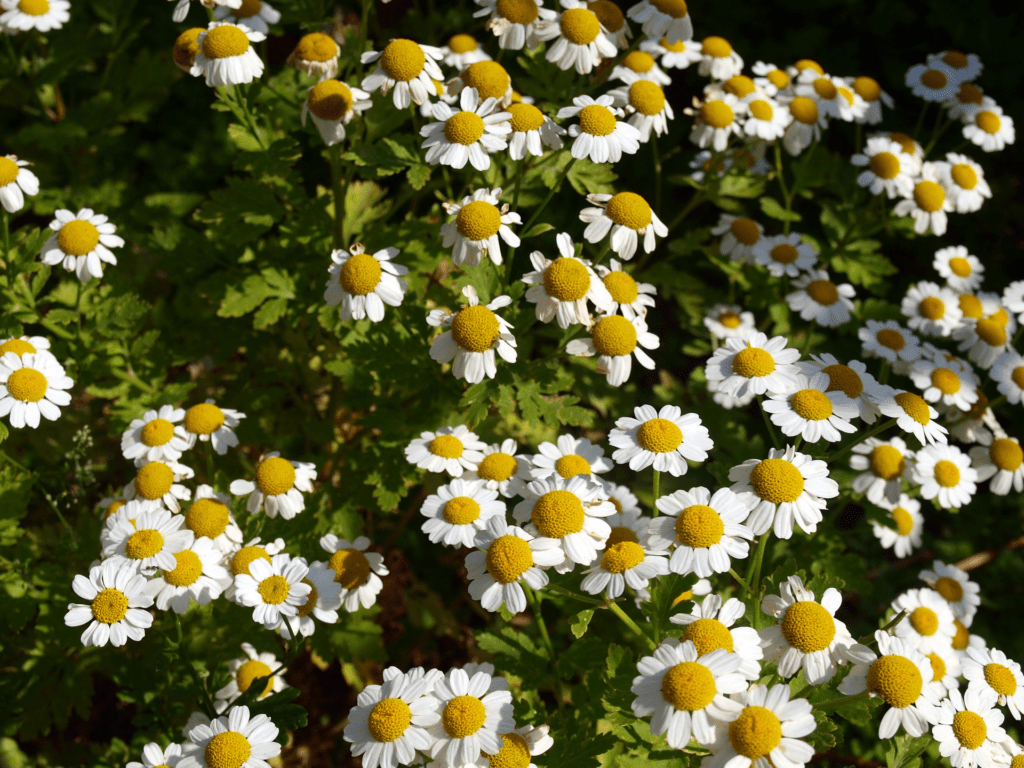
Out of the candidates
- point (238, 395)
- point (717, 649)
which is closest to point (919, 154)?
point (717, 649)

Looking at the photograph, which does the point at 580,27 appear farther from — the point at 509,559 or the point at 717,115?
the point at 509,559

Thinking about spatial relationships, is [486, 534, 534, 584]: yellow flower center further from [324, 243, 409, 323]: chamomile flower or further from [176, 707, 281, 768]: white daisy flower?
[324, 243, 409, 323]: chamomile flower

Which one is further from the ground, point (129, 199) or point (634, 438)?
point (634, 438)

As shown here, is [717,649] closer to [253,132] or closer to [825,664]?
[825,664]

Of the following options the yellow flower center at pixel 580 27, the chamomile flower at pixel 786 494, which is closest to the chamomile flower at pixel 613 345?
the chamomile flower at pixel 786 494

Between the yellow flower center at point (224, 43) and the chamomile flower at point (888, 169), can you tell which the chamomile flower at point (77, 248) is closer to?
the yellow flower center at point (224, 43)

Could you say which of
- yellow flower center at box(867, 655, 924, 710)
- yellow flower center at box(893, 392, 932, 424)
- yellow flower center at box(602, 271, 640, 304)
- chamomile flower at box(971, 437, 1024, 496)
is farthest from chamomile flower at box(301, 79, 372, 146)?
chamomile flower at box(971, 437, 1024, 496)

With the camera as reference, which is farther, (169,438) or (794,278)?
(794,278)
